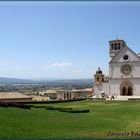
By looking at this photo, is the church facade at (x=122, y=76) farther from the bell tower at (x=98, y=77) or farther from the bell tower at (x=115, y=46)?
the bell tower at (x=115, y=46)

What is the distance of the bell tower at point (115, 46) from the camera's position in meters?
78.8

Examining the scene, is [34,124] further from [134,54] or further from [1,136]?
[134,54]

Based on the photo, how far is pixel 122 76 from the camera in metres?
75.9

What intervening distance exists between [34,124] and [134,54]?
53210 mm

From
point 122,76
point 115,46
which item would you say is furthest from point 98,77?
point 115,46

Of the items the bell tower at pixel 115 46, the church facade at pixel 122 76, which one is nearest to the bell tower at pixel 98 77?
the church facade at pixel 122 76

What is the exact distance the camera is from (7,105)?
1293 inches

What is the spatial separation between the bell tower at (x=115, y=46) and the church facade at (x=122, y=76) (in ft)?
0.81

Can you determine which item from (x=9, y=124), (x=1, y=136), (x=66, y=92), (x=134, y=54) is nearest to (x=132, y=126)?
(x=9, y=124)

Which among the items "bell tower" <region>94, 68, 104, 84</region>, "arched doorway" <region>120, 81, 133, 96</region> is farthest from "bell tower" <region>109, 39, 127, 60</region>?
"arched doorway" <region>120, 81, 133, 96</region>

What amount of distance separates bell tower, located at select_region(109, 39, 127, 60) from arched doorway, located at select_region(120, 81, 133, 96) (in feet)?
21.5

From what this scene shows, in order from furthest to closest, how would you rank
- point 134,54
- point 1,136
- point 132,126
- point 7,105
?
point 134,54
point 7,105
point 132,126
point 1,136

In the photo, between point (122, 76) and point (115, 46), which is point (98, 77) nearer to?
point (122, 76)

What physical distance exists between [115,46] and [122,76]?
745 centimetres
